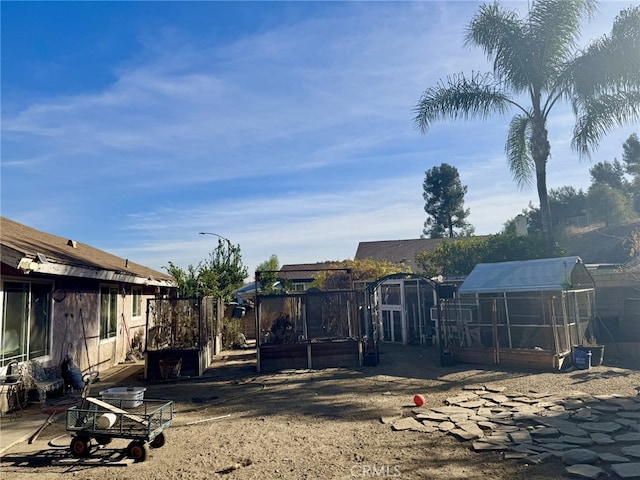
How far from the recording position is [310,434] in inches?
269

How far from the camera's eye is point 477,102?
50.4 ft

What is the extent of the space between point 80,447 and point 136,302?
11376 millimetres

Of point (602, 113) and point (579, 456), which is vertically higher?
point (602, 113)

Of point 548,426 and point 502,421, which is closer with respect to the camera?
point 548,426

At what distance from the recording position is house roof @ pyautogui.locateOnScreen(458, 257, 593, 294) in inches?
478

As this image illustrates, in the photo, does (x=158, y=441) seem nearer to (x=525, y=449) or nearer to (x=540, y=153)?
(x=525, y=449)

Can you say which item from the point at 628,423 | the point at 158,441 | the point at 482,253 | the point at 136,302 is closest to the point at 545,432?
the point at 628,423

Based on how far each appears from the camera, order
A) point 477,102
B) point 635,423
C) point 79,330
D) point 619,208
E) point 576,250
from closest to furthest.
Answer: point 635,423, point 79,330, point 477,102, point 576,250, point 619,208

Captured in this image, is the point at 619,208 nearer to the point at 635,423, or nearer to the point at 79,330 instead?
the point at 635,423

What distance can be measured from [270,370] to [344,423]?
5415 millimetres

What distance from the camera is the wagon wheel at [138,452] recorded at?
5.64 metres

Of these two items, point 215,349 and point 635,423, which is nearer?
point 635,423

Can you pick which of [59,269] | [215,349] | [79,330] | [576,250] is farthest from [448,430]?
[576,250]

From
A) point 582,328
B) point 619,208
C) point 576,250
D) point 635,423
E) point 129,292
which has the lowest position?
point 635,423
